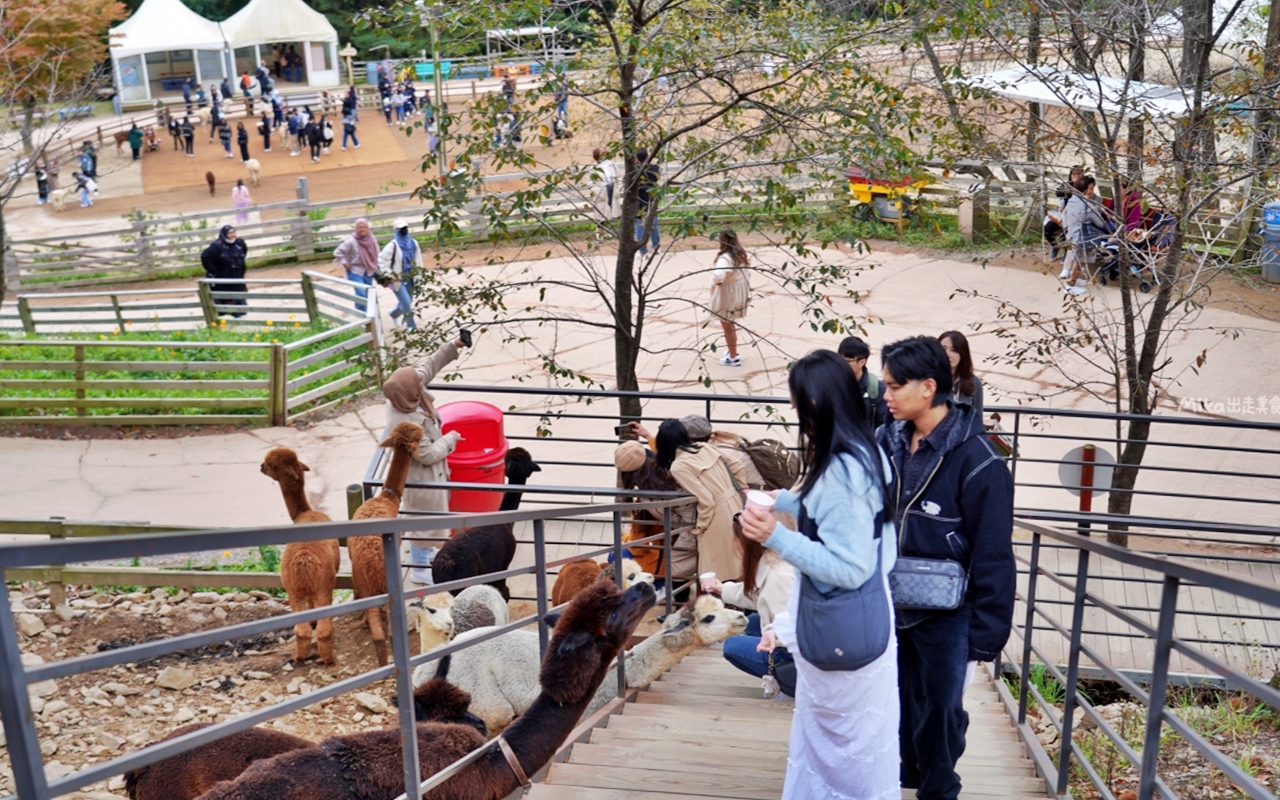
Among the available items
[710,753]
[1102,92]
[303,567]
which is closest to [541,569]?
[710,753]

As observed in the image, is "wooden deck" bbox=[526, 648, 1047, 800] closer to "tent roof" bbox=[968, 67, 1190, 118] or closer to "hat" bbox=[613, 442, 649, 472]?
"hat" bbox=[613, 442, 649, 472]

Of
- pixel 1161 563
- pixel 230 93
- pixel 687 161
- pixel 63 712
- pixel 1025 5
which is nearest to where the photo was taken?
pixel 1161 563

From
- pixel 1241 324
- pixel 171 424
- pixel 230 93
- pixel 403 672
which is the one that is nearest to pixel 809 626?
pixel 403 672

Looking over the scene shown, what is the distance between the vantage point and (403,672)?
278 cm

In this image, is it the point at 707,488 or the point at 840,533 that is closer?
the point at 840,533

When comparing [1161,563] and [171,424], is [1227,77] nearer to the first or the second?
[1161,563]

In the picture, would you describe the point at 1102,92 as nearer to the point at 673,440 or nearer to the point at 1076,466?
the point at 1076,466

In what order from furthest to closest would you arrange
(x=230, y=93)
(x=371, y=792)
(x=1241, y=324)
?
(x=230, y=93) → (x=1241, y=324) → (x=371, y=792)

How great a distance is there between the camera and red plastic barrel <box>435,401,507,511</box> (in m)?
8.66

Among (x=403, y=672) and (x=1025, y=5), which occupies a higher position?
(x=1025, y=5)

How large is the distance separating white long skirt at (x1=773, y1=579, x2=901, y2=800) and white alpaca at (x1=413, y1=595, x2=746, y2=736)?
219cm

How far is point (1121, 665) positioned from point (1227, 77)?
191 inches

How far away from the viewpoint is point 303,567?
688 centimetres

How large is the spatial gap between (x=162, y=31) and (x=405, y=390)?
39109mm
